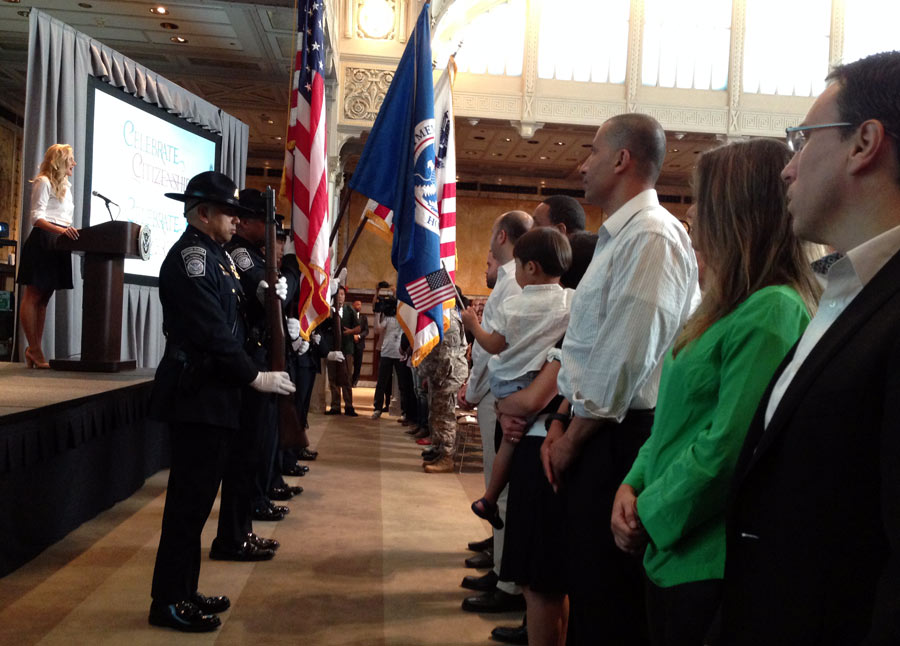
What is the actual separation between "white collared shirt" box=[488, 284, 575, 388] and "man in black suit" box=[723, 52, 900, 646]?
1586 mm

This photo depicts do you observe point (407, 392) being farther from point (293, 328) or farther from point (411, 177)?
point (411, 177)

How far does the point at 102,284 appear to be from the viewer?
5574mm

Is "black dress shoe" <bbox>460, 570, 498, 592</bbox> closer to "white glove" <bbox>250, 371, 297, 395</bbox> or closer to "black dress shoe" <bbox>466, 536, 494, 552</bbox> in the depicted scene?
"black dress shoe" <bbox>466, 536, 494, 552</bbox>

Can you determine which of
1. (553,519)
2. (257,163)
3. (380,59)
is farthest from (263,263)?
(257,163)

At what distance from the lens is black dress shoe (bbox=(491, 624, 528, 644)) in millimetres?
2893

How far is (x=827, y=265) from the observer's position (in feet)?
3.58

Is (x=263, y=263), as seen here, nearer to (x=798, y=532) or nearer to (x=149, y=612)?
(x=149, y=612)

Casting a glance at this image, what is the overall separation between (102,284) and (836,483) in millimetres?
5502

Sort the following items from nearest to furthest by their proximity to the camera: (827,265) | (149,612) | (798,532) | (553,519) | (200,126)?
(798,532) → (827,265) → (553,519) → (149,612) → (200,126)

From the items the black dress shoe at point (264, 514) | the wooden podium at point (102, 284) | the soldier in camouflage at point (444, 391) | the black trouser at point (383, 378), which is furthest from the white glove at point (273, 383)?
the black trouser at point (383, 378)

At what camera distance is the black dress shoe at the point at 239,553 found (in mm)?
3795

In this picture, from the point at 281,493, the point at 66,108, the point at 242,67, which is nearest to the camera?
the point at 281,493

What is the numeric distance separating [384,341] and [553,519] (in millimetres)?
8228

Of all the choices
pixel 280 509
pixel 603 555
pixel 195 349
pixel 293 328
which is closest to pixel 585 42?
pixel 293 328
